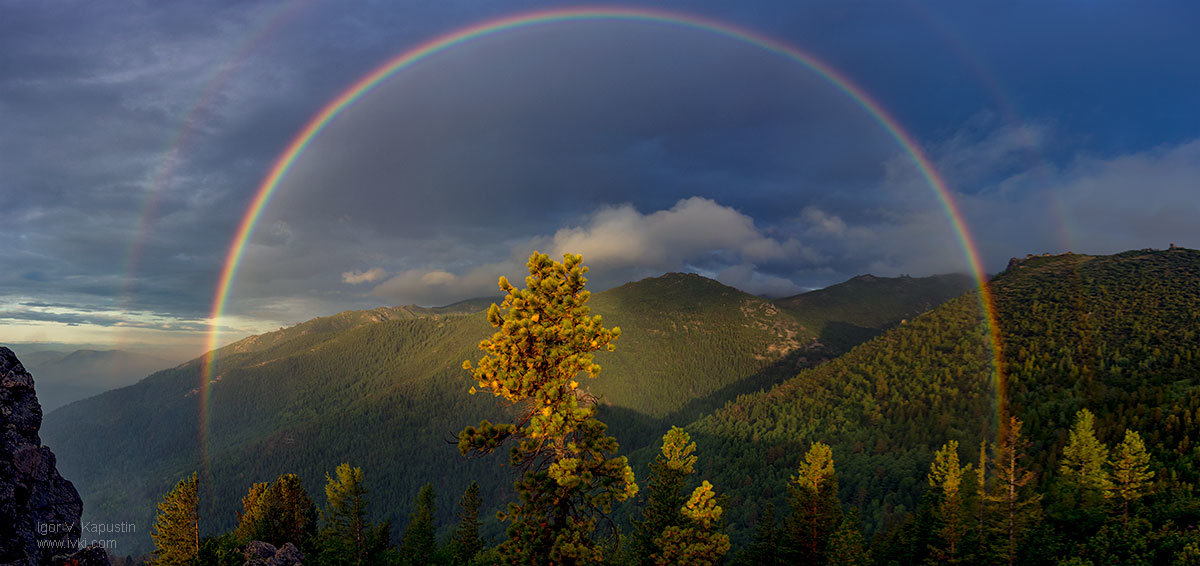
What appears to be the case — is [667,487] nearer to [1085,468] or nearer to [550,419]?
[550,419]

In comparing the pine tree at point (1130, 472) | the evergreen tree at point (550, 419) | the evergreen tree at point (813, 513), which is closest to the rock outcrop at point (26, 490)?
the evergreen tree at point (550, 419)

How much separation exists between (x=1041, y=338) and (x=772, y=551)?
13061 centimetres

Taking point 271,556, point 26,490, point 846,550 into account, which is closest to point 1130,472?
point 846,550

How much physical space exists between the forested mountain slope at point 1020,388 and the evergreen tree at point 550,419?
78.8 meters

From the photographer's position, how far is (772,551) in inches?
2250

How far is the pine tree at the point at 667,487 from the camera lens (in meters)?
42.9

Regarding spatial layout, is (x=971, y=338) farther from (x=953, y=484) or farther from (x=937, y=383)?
(x=953, y=484)

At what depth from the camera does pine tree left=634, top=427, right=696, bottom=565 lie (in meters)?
42.9

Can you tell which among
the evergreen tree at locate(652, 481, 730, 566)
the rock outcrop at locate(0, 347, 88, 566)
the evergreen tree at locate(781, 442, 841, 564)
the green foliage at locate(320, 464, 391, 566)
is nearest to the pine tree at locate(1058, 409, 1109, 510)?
the evergreen tree at locate(781, 442, 841, 564)

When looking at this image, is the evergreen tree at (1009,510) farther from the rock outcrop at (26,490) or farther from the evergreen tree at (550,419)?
the rock outcrop at (26,490)

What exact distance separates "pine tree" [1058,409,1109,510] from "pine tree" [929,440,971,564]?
10.9 metres

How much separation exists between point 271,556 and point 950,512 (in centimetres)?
6823

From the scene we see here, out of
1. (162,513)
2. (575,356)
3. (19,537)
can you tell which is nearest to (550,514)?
(575,356)

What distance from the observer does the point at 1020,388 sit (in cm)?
12362
